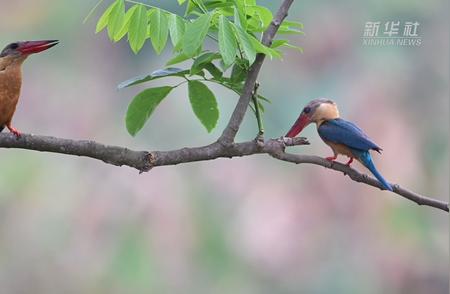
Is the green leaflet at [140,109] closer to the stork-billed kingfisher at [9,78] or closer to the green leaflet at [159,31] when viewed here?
the green leaflet at [159,31]

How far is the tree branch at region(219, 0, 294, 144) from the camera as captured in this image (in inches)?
33.9

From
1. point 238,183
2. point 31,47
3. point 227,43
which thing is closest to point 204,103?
point 227,43

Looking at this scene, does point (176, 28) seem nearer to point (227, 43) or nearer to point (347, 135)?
point (227, 43)

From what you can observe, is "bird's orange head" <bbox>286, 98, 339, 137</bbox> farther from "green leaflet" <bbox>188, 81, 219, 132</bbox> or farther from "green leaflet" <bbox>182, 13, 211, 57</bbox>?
"green leaflet" <bbox>182, 13, 211, 57</bbox>

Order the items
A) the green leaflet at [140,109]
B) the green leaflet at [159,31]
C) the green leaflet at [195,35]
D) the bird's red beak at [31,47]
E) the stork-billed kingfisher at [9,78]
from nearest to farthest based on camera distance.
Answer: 1. the green leaflet at [195,35]
2. the green leaflet at [159,31]
3. the green leaflet at [140,109]
4. the bird's red beak at [31,47]
5. the stork-billed kingfisher at [9,78]

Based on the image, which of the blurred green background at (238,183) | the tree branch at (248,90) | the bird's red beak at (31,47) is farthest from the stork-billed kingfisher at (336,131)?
the blurred green background at (238,183)

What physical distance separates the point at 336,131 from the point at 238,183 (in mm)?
993

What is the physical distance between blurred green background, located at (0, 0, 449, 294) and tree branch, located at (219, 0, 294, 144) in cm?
119

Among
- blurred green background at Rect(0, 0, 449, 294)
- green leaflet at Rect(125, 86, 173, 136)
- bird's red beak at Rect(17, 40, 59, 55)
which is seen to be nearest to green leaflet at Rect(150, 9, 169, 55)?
green leaflet at Rect(125, 86, 173, 136)

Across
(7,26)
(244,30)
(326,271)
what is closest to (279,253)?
(326,271)

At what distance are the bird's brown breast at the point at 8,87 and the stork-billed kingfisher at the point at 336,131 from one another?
22.6 inches

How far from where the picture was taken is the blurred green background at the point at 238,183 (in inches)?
82.1

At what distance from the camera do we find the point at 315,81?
2.23 meters

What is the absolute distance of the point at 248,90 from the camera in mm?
860
